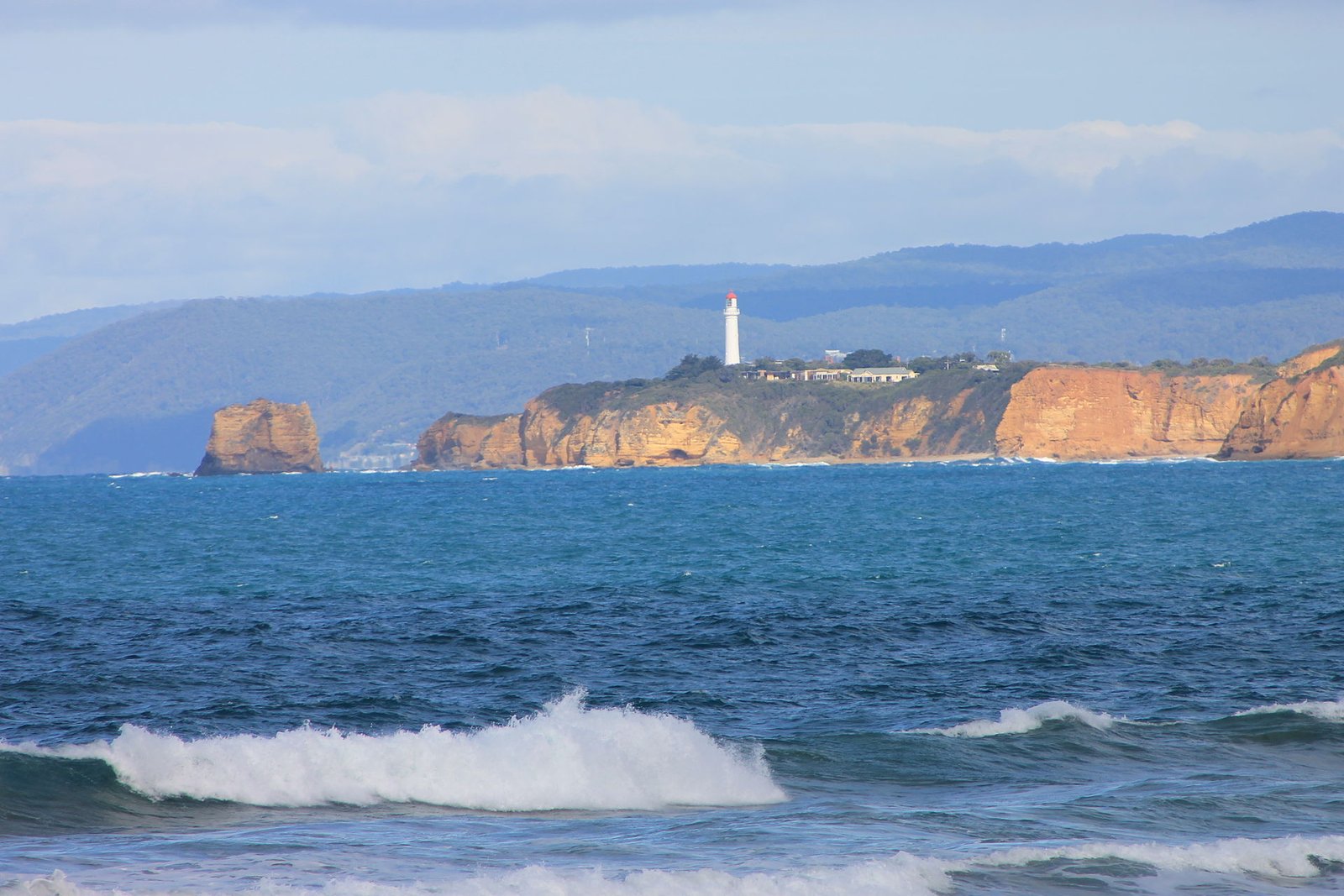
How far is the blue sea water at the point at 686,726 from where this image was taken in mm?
14148

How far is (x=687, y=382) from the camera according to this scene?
7840 inches

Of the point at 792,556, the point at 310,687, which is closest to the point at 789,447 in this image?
the point at 792,556

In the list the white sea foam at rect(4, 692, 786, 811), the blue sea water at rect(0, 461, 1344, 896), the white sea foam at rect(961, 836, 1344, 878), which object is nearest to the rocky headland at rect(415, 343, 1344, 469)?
the blue sea water at rect(0, 461, 1344, 896)

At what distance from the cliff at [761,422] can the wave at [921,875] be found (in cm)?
16120

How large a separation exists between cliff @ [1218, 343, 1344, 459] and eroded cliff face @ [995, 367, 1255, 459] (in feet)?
66.1

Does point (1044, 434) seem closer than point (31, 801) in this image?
No

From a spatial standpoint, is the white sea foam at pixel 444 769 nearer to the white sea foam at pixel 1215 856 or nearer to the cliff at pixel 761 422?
the white sea foam at pixel 1215 856

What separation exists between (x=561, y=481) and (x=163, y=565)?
9090 centimetres

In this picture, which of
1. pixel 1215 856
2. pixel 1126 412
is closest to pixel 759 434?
pixel 1126 412

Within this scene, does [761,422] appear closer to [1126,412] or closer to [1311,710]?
[1126,412]

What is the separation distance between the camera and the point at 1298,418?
13588cm

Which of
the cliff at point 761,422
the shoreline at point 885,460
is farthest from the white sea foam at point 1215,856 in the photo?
the cliff at point 761,422

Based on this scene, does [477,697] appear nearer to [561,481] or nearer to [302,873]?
[302,873]

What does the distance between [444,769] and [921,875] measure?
19.4 ft
